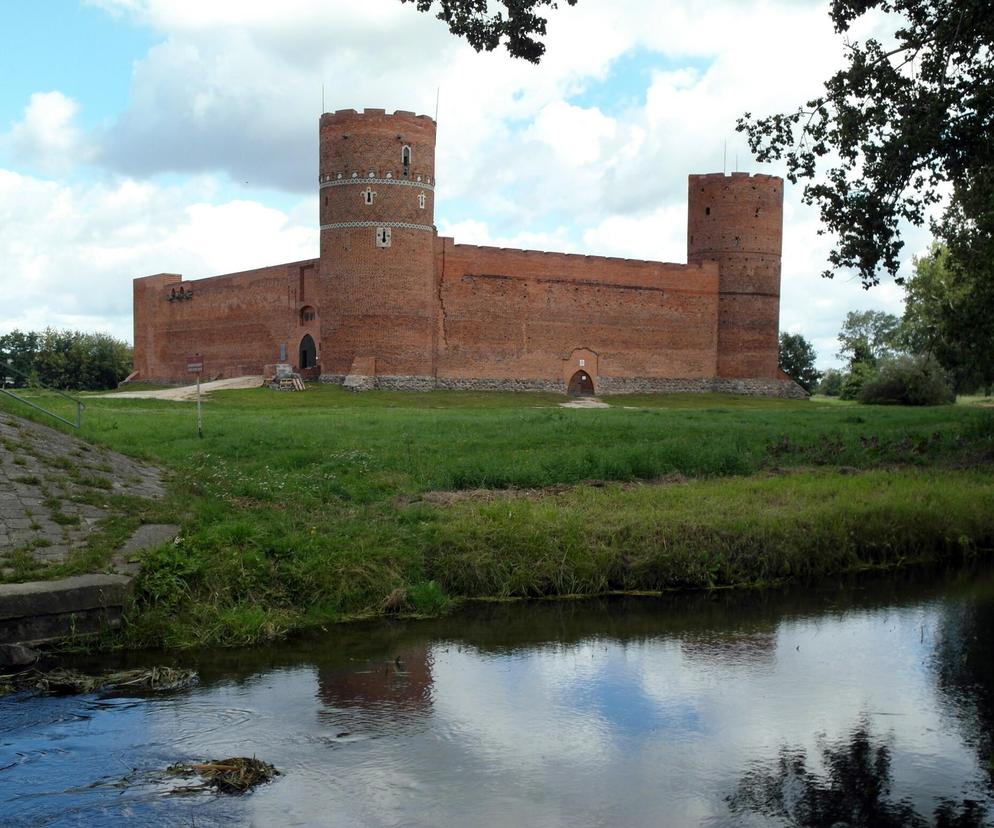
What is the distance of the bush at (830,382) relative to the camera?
7425cm

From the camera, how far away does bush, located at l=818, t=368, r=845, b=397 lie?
2923 inches

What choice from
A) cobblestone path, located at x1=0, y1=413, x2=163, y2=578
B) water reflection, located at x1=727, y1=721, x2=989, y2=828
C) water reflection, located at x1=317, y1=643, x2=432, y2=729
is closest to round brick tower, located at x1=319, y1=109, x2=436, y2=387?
cobblestone path, located at x1=0, y1=413, x2=163, y2=578

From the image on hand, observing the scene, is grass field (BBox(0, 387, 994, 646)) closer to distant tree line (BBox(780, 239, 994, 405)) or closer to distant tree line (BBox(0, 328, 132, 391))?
distant tree line (BBox(780, 239, 994, 405))

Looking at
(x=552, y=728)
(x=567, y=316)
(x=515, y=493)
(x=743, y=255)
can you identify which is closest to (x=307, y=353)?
(x=567, y=316)

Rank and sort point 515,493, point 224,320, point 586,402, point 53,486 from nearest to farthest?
point 53,486 < point 515,493 < point 586,402 < point 224,320

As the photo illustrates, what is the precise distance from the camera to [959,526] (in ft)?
43.1

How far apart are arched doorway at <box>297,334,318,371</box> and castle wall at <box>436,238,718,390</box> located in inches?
199

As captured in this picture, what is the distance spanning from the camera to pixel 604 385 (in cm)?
4812

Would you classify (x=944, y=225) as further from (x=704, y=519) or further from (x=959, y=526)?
(x=704, y=519)

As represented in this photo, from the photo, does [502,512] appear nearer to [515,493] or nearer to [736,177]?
[515,493]

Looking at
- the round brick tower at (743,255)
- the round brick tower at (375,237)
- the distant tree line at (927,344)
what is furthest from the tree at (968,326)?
the round brick tower at (743,255)

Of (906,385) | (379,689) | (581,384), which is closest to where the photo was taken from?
(379,689)

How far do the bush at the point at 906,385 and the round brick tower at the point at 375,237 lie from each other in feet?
62.0

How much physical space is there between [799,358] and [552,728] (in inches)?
2639
